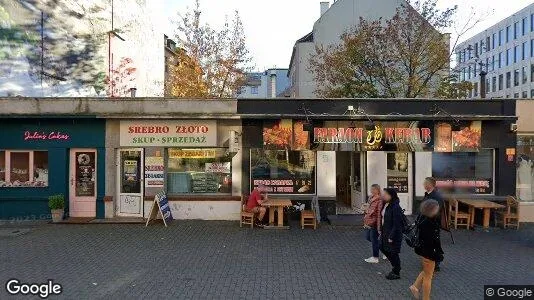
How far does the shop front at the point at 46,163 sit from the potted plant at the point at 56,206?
41 centimetres

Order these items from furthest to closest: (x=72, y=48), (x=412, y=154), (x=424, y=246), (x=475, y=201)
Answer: (x=72, y=48) < (x=412, y=154) < (x=475, y=201) < (x=424, y=246)

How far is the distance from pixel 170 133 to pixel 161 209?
231 cm

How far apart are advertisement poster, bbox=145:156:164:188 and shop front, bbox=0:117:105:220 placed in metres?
1.33

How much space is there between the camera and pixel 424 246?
578 centimetres

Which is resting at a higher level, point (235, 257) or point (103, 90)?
point (103, 90)

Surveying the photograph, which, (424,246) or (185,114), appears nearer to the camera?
(424,246)

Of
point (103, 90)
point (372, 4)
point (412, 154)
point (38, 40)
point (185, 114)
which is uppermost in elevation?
point (372, 4)

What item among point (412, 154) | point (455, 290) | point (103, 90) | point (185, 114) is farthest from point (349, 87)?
point (455, 290)

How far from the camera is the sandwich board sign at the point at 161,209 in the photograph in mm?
11289

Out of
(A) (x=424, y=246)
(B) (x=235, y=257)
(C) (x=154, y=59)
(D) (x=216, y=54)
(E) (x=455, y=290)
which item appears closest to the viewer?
(A) (x=424, y=246)

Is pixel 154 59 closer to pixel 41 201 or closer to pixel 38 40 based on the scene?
pixel 38 40

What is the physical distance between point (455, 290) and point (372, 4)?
79.6ft

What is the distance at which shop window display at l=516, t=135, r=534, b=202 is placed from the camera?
12.3m

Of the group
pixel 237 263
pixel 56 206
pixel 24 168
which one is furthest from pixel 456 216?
pixel 24 168
